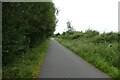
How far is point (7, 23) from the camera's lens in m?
13.8

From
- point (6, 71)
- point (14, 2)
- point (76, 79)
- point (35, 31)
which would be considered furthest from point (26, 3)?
point (35, 31)

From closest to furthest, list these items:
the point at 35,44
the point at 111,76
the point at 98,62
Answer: the point at 111,76
the point at 98,62
the point at 35,44

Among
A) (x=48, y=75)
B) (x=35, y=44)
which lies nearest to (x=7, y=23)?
(x=48, y=75)

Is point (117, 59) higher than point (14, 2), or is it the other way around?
point (14, 2)

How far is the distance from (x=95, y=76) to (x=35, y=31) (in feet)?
52.0

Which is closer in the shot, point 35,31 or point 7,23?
point 7,23

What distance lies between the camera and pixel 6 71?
1288cm

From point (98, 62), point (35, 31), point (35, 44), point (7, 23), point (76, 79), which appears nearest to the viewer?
point (76, 79)

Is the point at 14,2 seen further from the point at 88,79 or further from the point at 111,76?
the point at 111,76

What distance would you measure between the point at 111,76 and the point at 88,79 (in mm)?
1421

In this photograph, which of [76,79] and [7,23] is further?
[7,23]

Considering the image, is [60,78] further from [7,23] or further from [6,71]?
[7,23]

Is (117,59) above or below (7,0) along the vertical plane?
below

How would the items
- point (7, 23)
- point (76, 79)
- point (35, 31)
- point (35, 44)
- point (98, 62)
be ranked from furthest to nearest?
1. point (35, 44)
2. point (35, 31)
3. point (98, 62)
4. point (7, 23)
5. point (76, 79)
